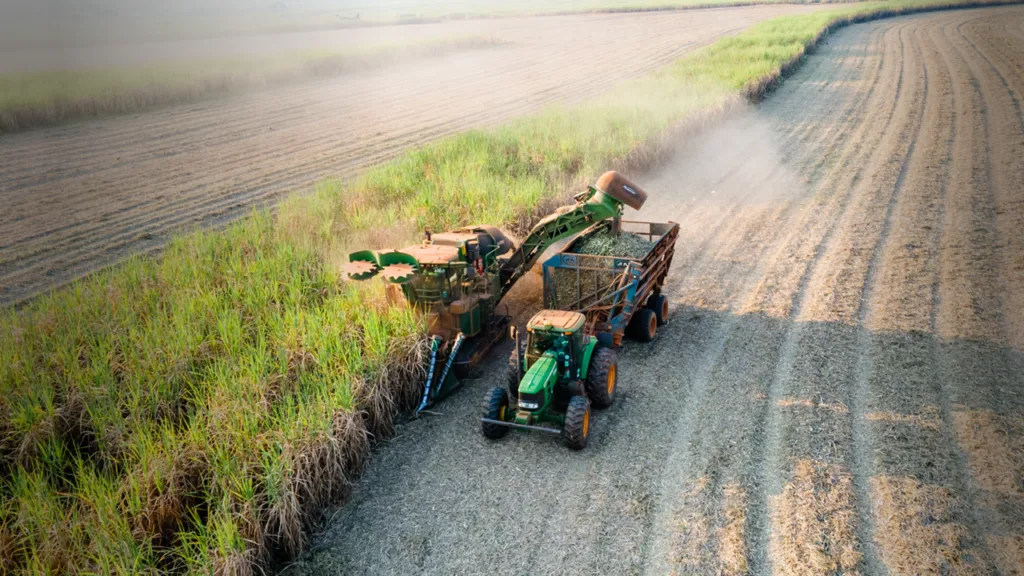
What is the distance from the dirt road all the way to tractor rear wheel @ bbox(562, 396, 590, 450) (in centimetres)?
18

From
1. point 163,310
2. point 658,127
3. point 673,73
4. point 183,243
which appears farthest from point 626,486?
point 673,73

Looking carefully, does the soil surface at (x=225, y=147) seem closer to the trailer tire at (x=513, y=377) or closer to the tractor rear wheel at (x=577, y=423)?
the trailer tire at (x=513, y=377)

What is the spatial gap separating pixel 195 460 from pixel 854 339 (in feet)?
26.0

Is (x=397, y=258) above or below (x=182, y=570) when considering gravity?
above

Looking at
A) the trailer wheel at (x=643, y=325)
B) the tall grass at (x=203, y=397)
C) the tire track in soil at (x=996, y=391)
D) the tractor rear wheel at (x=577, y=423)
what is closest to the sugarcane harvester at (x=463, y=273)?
the tall grass at (x=203, y=397)

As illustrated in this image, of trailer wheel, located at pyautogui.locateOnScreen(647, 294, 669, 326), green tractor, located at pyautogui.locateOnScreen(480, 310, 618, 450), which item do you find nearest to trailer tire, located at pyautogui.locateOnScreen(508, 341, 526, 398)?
green tractor, located at pyautogui.locateOnScreen(480, 310, 618, 450)

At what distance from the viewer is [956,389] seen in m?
7.47

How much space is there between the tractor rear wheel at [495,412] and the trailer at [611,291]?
1758mm

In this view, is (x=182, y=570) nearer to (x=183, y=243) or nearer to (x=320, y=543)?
(x=320, y=543)

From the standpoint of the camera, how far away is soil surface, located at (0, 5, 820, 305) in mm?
12281

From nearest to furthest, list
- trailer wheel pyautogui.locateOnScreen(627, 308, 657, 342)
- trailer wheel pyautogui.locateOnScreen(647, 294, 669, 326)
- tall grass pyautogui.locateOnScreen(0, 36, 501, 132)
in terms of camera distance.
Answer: trailer wheel pyautogui.locateOnScreen(627, 308, 657, 342), trailer wheel pyautogui.locateOnScreen(647, 294, 669, 326), tall grass pyautogui.locateOnScreen(0, 36, 501, 132)

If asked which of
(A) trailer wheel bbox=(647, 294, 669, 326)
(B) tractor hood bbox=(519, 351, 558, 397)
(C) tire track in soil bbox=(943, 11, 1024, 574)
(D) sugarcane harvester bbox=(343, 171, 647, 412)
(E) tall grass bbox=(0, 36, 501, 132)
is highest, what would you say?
(E) tall grass bbox=(0, 36, 501, 132)

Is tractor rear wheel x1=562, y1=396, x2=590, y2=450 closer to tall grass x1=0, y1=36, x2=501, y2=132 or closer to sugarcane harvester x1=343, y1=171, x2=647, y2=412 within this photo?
sugarcane harvester x1=343, y1=171, x2=647, y2=412

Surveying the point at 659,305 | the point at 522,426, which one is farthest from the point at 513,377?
the point at 659,305
